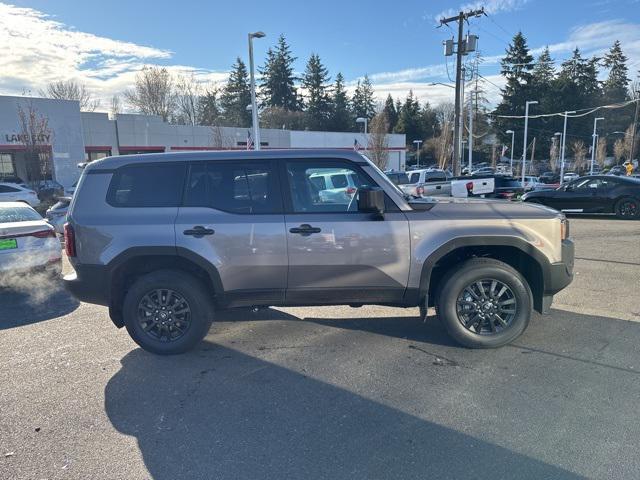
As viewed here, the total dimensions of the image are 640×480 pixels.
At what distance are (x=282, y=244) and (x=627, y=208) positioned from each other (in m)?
14.1

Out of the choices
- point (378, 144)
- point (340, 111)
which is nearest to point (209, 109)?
point (340, 111)

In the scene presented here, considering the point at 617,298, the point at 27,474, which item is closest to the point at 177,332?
the point at 27,474

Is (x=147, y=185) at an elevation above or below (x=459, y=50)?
below

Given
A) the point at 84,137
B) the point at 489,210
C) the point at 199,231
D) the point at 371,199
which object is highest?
the point at 84,137

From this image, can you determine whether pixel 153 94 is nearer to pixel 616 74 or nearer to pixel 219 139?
pixel 219 139

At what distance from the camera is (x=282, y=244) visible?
4.34 meters

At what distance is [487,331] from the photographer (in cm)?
459

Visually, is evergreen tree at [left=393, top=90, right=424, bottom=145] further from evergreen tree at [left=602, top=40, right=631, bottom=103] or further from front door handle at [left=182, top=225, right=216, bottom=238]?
front door handle at [left=182, top=225, right=216, bottom=238]

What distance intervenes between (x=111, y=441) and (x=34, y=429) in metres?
0.66

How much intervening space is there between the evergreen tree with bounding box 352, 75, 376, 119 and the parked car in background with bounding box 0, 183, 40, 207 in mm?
76892

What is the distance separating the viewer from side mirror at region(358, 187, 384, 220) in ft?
13.7

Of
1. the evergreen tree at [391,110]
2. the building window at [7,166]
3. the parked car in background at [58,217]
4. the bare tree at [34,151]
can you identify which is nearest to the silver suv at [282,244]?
the parked car in background at [58,217]

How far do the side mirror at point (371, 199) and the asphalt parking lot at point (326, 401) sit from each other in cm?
142

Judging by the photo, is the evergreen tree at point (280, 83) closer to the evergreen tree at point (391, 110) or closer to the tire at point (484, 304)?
the evergreen tree at point (391, 110)
